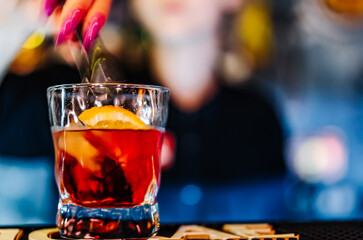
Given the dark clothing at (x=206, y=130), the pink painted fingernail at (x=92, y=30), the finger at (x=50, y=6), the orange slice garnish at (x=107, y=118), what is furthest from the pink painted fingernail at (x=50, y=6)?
the dark clothing at (x=206, y=130)

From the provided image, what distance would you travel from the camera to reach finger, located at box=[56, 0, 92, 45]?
2.44 ft

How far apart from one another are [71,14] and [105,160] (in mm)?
273

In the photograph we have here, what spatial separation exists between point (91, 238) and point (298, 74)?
7.13ft

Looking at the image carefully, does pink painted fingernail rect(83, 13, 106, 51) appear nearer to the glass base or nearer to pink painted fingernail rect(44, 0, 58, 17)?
pink painted fingernail rect(44, 0, 58, 17)

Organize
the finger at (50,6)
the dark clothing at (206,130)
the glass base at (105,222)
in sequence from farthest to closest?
1. the dark clothing at (206,130)
2. the finger at (50,6)
3. the glass base at (105,222)

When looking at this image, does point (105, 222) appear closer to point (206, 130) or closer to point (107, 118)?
point (107, 118)

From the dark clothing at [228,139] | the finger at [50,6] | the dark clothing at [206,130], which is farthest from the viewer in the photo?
the dark clothing at [228,139]

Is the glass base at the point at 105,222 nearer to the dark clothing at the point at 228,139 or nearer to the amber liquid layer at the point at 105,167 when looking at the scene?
the amber liquid layer at the point at 105,167

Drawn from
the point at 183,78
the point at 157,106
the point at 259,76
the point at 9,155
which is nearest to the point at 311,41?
the point at 259,76

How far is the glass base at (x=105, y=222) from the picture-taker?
67 cm

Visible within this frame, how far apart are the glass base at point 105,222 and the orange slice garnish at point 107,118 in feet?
0.46

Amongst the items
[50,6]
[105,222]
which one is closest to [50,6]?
[50,6]

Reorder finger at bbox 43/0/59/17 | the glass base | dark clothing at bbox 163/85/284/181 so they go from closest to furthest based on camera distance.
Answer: the glass base, finger at bbox 43/0/59/17, dark clothing at bbox 163/85/284/181

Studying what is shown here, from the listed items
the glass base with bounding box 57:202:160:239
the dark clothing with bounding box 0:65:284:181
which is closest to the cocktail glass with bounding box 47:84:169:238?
the glass base with bounding box 57:202:160:239
